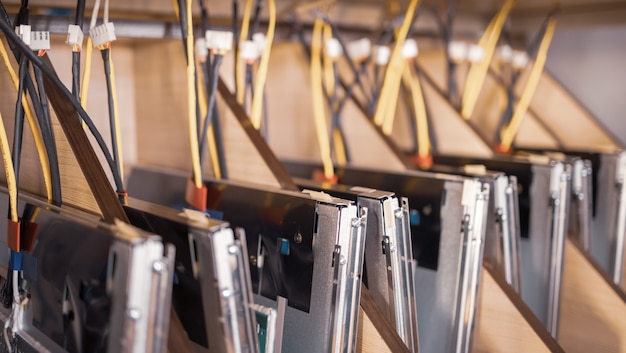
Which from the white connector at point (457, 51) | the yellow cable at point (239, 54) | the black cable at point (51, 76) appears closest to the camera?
the black cable at point (51, 76)

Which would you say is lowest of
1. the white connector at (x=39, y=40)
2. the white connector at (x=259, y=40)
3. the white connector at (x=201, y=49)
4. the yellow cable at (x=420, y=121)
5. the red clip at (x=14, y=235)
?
the red clip at (x=14, y=235)

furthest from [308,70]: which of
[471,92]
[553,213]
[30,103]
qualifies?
[30,103]

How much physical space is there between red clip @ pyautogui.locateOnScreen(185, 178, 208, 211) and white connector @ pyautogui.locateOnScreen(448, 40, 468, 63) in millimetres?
714

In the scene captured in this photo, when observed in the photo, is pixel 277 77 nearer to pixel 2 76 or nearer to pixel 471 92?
pixel 471 92

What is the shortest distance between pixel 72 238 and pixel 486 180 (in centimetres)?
54

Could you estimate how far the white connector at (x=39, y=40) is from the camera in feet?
2.19

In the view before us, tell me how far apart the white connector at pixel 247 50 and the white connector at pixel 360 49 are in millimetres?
288

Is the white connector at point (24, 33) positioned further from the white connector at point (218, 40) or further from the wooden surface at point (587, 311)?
the wooden surface at point (587, 311)

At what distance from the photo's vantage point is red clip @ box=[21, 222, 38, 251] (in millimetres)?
625

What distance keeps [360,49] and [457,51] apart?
24 cm

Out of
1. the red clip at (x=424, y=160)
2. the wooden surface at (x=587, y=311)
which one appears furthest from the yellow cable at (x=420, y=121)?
the wooden surface at (x=587, y=311)

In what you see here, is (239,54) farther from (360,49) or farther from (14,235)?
(14,235)

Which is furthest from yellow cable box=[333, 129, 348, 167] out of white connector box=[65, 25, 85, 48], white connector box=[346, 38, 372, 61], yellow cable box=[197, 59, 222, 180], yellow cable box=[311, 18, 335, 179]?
white connector box=[65, 25, 85, 48]

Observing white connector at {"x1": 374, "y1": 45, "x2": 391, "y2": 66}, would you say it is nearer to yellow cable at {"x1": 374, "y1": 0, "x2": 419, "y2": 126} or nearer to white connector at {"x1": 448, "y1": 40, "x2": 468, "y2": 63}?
yellow cable at {"x1": 374, "y1": 0, "x2": 419, "y2": 126}
